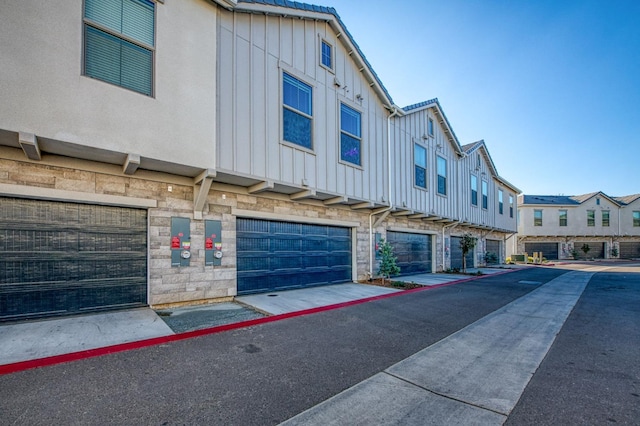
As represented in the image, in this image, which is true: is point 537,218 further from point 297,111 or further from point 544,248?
point 297,111

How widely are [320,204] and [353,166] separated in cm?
178

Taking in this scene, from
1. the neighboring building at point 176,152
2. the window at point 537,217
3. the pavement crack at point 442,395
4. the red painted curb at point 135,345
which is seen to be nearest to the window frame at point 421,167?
the neighboring building at point 176,152

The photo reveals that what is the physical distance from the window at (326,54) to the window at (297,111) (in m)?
1.32

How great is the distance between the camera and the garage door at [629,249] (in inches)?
1364

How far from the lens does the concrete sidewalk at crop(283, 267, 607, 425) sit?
2.78 m

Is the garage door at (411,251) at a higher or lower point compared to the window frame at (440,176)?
lower

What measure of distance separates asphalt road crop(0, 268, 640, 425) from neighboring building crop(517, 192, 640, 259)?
1290 inches

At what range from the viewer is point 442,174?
51.1ft

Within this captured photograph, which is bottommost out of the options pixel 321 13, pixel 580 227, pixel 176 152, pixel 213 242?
pixel 213 242

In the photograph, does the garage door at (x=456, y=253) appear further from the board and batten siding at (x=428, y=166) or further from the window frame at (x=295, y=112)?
the window frame at (x=295, y=112)

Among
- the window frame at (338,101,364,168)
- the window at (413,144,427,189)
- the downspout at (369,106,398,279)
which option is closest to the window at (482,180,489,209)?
the window at (413,144,427,189)

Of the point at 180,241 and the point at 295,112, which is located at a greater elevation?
the point at 295,112

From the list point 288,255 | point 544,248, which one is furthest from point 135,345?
point 544,248

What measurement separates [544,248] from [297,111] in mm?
37489
